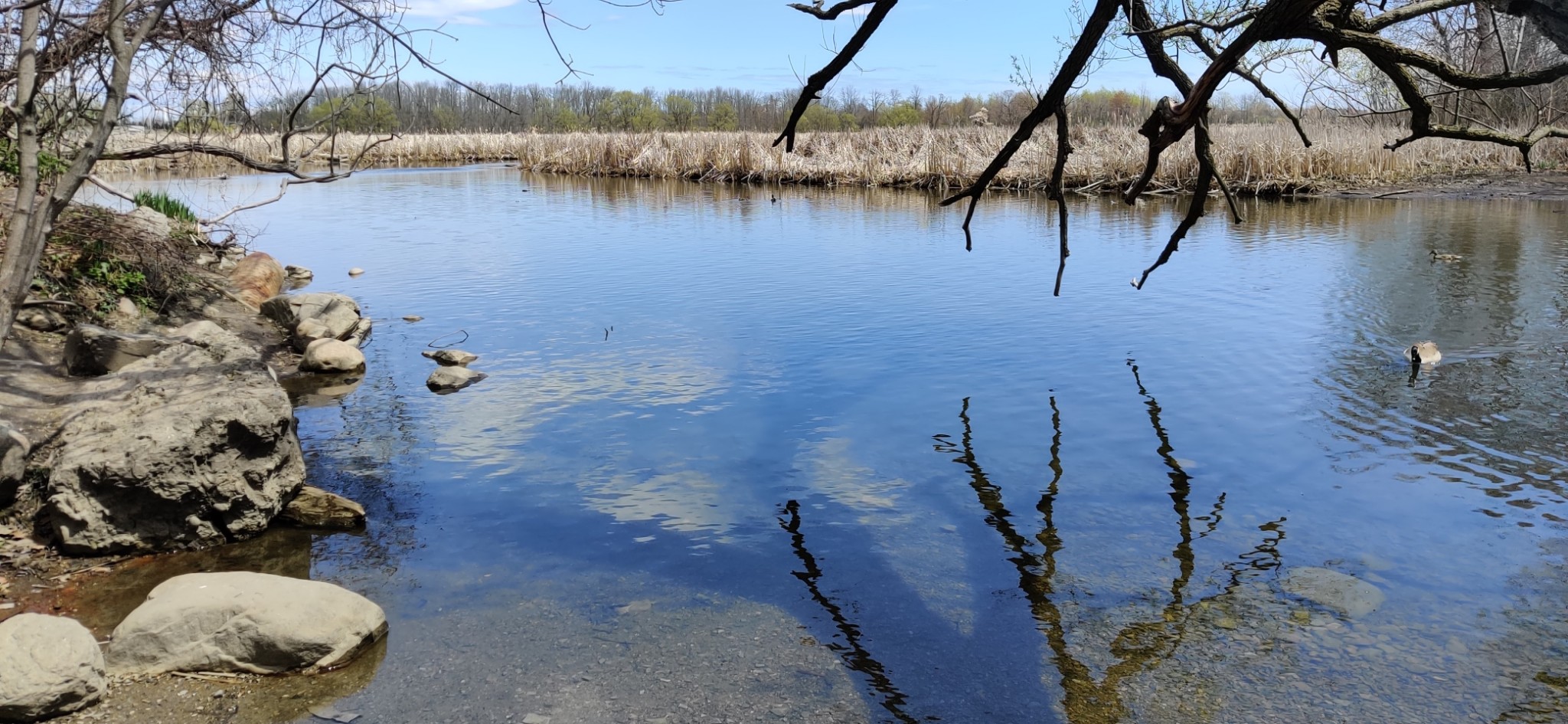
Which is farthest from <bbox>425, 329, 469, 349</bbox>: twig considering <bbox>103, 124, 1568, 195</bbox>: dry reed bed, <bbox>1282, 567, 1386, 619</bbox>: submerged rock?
<bbox>1282, 567, 1386, 619</bbox>: submerged rock

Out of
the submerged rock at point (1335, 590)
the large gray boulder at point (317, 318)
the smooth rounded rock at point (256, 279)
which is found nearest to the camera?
the submerged rock at point (1335, 590)

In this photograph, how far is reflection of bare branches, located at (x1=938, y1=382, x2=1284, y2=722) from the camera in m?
4.14

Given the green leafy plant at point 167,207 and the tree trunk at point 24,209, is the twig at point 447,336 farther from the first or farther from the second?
the tree trunk at point 24,209

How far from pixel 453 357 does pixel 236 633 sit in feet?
18.4

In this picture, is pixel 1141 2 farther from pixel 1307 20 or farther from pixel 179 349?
pixel 179 349

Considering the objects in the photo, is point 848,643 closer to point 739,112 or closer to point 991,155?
point 991,155

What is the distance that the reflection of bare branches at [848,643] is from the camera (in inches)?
161

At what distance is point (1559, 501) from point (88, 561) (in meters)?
7.73

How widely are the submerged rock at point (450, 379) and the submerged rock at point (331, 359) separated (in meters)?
0.93

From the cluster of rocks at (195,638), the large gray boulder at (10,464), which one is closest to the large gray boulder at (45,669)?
the cluster of rocks at (195,638)

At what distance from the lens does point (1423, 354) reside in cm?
877

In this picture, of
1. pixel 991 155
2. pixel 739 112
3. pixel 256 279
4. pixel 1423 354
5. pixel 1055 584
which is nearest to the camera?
pixel 1055 584

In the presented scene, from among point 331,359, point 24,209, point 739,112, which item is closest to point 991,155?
point 331,359

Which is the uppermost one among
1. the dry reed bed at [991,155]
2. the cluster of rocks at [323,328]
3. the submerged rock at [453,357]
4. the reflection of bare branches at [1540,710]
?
the dry reed bed at [991,155]
